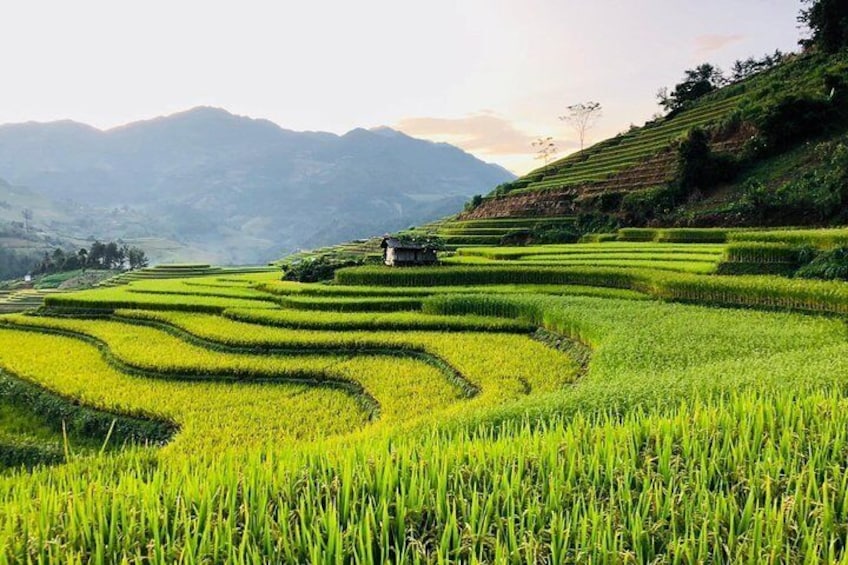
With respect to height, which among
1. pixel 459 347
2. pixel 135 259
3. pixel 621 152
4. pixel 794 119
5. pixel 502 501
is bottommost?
pixel 459 347

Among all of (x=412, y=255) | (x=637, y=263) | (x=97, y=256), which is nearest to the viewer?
(x=637, y=263)

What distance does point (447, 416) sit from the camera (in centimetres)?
705

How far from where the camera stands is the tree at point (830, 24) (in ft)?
150

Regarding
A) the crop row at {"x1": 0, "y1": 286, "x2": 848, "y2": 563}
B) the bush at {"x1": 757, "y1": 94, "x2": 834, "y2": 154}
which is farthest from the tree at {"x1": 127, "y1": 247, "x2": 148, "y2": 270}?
the crop row at {"x1": 0, "y1": 286, "x2": 848, "y2": 563}

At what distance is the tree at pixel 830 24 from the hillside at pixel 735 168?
1270 millimetres

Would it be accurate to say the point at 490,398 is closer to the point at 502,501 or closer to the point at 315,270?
the point at 502,501

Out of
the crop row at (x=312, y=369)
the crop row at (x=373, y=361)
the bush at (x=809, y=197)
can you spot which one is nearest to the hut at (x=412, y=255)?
the crop row at (x=373, y=361)

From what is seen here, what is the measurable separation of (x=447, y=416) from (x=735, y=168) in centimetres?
3839

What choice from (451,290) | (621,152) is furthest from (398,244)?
(621,152)

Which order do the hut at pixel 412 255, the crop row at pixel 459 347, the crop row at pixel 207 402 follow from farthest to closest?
the hut at pixel 412 255, the crop row at pixel 459 347, the crop row at pixel 207 402

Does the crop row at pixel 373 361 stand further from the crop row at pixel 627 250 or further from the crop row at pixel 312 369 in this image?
the crop row at pixel 627 250

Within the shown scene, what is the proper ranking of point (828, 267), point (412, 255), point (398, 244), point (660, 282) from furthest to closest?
point (398, 244), point (412, 255), point (660, 282), point (828, 267)

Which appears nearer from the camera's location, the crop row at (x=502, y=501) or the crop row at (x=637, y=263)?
the crop row at (x=502, y=501)

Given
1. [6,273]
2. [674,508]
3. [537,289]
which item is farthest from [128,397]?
[6,273]
